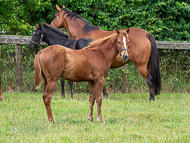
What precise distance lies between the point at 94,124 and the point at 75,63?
49.0 inches

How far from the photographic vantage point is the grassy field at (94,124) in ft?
13.3

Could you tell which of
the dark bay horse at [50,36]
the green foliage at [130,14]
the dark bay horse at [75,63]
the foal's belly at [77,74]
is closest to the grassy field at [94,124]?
the dark bay horse at [75,63]

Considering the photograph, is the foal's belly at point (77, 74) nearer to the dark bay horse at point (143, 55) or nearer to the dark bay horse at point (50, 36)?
the dark bay horse at point (143, 55)

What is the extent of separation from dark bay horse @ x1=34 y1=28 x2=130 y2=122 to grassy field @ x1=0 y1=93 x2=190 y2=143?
48 centimetres

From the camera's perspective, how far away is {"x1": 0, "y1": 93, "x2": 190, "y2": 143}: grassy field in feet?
13.3

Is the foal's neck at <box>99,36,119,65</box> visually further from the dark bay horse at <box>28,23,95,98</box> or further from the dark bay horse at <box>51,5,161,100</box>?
the dark bay horse at <box>28,23,95,98</box>

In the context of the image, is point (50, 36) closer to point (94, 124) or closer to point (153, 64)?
point (153, 64)

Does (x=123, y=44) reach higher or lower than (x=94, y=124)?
higher

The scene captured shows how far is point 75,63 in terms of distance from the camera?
194 inches

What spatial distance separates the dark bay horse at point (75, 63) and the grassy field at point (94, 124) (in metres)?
0.48

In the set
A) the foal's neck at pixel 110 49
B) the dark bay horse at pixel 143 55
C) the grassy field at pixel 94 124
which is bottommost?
the grassy field at pixel 94 124

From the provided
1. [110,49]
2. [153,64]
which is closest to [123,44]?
[110,49]

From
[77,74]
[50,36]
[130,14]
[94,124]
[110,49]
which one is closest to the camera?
[94,124]

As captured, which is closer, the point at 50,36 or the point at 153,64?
the point at 153,64
